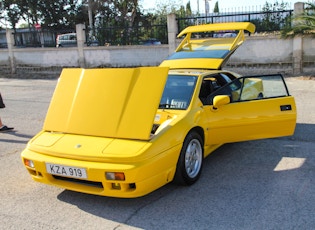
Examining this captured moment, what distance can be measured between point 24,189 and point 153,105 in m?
1.98

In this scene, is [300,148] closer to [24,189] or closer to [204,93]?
[204,93]

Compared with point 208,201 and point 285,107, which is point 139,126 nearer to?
point 208,201

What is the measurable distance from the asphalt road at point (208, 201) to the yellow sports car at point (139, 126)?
238 mm

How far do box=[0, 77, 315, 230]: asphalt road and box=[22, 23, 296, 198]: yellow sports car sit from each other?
24 centimetres

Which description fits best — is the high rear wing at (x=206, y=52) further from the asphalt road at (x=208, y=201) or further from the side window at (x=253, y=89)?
the asphalt road at (x=208, y=201)

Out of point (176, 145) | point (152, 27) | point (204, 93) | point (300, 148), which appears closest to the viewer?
point (176, 145)

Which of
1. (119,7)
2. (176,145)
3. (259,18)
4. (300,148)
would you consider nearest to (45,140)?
(176,145)

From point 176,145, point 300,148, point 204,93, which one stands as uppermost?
point 204,93

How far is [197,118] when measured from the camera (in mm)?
4555

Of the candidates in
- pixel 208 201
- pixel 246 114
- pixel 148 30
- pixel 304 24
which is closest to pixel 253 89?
pixel 246 114

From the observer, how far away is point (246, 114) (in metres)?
5.12

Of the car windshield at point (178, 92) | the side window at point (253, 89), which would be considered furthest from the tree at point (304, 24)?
the car windshield at point (178, 92)

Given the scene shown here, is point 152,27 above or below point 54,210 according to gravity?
above

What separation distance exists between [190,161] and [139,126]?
2.92ft
